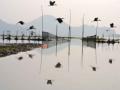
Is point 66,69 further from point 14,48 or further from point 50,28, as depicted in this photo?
→ point 14,48

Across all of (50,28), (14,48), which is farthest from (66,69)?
(14,48)

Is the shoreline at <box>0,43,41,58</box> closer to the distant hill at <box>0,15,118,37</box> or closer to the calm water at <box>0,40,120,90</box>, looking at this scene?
the calm water at <box>0,40,120,90</box>

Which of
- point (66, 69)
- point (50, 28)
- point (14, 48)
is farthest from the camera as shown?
point (14, 48)

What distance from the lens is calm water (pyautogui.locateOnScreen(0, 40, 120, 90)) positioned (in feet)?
11.5

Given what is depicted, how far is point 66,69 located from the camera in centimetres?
373

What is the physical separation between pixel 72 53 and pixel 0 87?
100 centimetres

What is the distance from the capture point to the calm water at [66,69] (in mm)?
3498

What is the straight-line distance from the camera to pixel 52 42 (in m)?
3.98

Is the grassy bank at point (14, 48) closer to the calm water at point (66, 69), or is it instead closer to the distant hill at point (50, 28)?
the calm water at point (66, 69)

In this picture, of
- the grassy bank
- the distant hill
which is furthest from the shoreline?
the distant hill

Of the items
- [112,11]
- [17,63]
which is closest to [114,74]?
[112,11]

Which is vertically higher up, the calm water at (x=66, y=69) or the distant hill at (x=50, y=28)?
the distant hill at (x=50, y=28)

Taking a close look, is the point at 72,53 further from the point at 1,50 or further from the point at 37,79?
the point at 1,50

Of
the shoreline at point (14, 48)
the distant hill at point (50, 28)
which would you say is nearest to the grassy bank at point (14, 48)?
the shoreline at point (14, 48)
